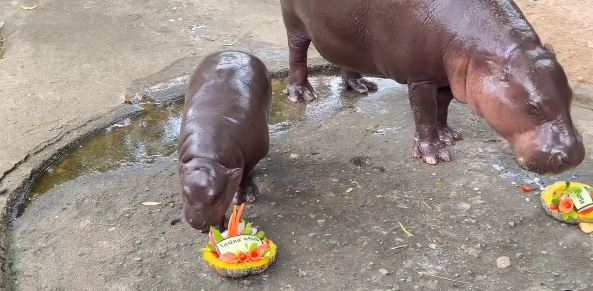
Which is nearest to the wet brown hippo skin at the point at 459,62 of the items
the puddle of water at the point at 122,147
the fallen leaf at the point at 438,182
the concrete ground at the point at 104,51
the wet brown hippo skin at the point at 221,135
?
the fallen leaf at the point at 438,182

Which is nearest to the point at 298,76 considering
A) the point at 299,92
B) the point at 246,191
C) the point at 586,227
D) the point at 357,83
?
the point at 299,92

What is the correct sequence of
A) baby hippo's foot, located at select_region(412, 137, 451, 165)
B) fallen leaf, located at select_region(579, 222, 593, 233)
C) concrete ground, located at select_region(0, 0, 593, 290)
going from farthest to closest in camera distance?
concrete ground, located at select_region(0, 0, 593, 290)
baby hippo's foot, located at select_region(412, 137, 451, 165)
fallen leaf, located at select_region(579, 222, 593, 233)

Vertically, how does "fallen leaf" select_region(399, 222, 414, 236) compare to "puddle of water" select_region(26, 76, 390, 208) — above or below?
above

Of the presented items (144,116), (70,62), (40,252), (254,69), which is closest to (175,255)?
(40,252)

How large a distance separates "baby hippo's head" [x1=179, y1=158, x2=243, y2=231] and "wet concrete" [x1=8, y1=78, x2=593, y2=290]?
282 millimetres

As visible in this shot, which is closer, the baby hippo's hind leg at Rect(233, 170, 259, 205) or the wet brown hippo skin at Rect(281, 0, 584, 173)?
the wet brown hippo skin at Rect(281, 0, 584, 173)

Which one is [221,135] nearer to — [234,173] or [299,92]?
[234,173]

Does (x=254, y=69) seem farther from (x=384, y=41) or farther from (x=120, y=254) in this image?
(x=120, y=254)

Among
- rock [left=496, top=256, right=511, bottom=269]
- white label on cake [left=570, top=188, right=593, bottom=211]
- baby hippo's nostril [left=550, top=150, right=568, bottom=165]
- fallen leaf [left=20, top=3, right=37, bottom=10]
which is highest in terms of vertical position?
baby hippo's nostril [left=550, top=150, right=568, bottom=165]

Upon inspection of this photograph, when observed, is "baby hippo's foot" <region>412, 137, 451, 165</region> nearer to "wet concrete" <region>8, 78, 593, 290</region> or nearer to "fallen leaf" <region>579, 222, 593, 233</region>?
"wet concrete" <region>8, 78, 593, 290</region>

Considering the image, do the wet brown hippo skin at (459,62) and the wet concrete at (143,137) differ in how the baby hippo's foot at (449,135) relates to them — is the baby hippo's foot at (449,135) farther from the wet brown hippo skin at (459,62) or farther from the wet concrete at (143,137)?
the wet concrete at (143,137)

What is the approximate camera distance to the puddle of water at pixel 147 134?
3.83m

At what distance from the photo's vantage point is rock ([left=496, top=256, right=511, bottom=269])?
2.94 metres

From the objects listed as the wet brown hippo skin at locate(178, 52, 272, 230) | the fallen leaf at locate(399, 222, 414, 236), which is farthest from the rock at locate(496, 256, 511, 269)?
the wet brown hippo skin at locate(178, 52, 272, 230)
